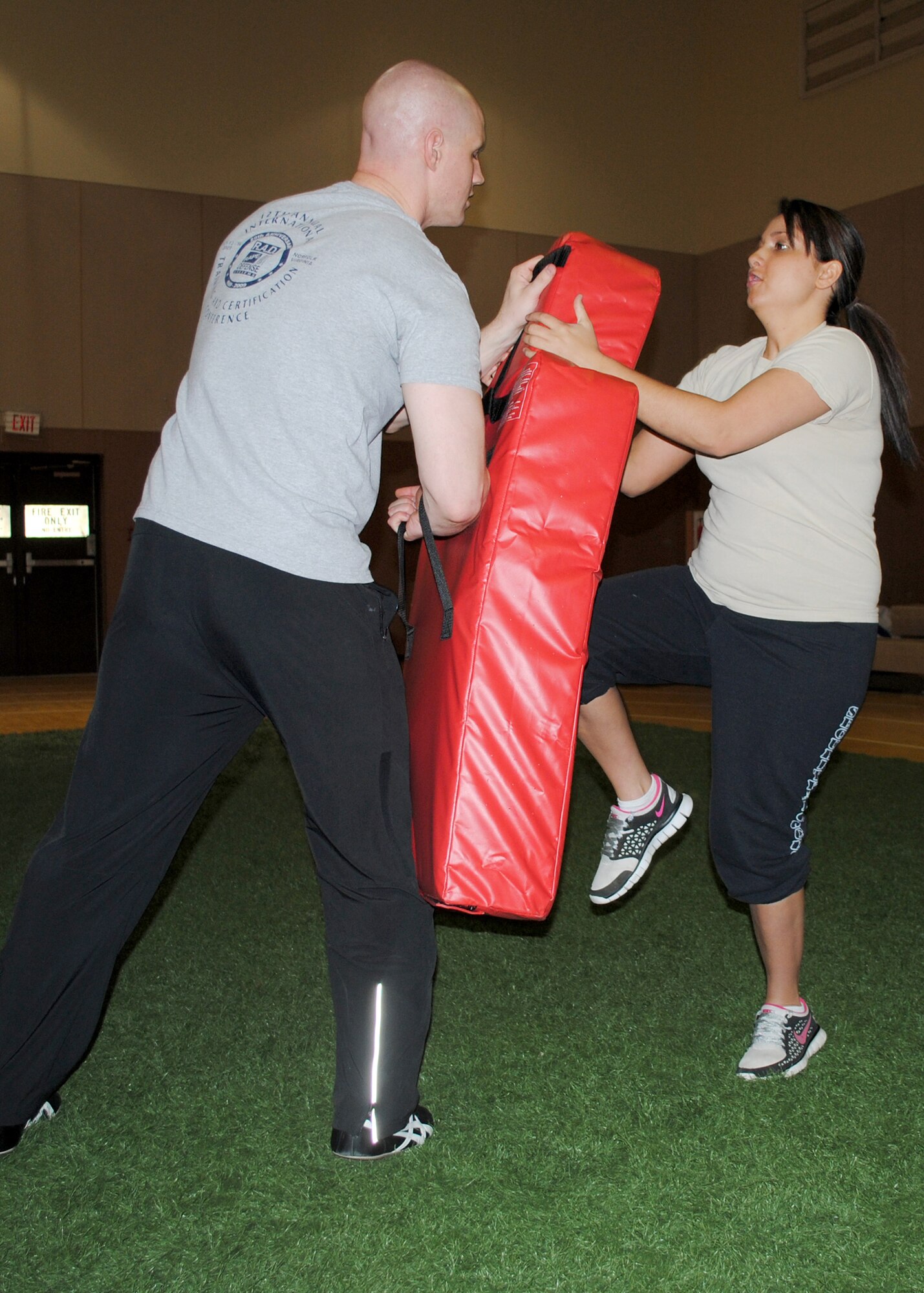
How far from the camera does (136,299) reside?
10672 mm

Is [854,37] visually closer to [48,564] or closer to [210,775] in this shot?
[48,564]

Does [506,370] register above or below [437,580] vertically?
above

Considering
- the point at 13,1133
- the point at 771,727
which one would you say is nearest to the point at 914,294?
the point at 771,727

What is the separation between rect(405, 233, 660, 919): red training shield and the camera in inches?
69.2

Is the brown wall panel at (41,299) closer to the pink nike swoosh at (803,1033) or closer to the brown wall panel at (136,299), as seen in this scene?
the brown wall panel at (136,299)

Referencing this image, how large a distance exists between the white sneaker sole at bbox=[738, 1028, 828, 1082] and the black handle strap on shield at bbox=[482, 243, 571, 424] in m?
1.25

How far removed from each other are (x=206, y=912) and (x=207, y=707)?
163cm

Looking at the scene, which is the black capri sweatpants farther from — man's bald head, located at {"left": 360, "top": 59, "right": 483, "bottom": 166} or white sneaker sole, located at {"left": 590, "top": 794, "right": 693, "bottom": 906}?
man's bald head, located at {"left": 360, "top": 59, "right": 483, "bottom": 166}

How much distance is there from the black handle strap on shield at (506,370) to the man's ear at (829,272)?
0.45 meters

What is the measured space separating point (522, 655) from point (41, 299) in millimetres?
9883

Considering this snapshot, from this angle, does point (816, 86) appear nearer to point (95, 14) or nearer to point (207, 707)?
point (95, 14)

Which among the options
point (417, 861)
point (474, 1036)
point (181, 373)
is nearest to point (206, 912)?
point (474, 1036)

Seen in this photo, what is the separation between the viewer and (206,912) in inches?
125

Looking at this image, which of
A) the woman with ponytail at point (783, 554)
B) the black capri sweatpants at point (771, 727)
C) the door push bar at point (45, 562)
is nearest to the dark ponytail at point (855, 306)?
the woman with ponytail at point (783, 554)
